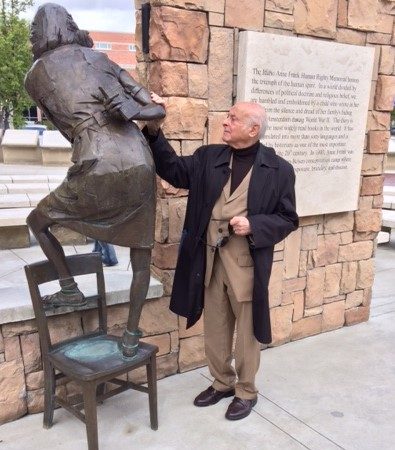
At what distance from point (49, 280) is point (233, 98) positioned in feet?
5.09

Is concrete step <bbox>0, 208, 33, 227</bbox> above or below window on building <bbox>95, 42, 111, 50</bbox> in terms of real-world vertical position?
below

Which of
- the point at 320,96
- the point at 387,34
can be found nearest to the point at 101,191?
the point at 320,96

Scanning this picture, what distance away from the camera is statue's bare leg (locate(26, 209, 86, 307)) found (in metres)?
2.28

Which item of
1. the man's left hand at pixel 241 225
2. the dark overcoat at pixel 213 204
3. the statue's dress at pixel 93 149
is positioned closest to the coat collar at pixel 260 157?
the dark overcoat at pixel 213 204

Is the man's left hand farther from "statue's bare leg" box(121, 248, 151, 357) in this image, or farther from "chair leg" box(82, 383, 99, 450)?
"chair leg" box(82, 383, 99, 450)

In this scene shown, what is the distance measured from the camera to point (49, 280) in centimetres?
241

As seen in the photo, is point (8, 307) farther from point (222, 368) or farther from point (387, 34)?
point (387, 34)

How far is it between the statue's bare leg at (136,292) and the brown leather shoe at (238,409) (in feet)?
2.28

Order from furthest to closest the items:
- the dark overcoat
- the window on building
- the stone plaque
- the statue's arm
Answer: the window on building, the stone plaque, the dark overcoat, the statue's arm

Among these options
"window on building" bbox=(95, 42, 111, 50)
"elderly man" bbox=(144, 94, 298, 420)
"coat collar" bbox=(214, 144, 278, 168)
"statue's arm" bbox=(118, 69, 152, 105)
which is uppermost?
"window on building" bbox=(95, 42, 111, 50)

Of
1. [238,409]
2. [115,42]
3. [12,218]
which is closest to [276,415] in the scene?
[238,409]

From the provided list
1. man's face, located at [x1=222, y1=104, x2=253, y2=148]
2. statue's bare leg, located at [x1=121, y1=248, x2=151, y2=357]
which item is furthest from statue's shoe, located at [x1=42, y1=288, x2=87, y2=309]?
man's face, located at [x1=222, y1=104, x2=253, y2=148]

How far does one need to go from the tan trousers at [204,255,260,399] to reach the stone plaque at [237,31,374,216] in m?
1.06

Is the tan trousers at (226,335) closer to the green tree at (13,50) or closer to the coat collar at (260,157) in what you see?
the coat collar at (260,157)
